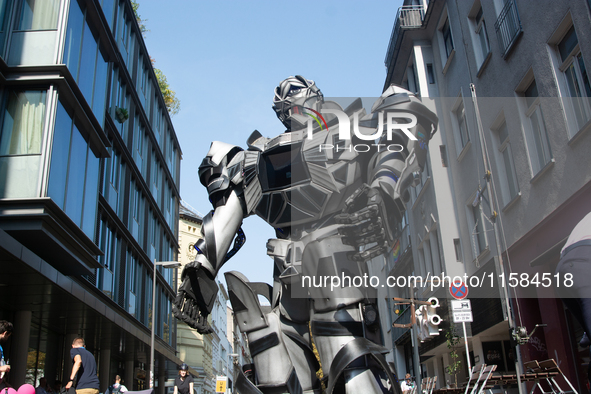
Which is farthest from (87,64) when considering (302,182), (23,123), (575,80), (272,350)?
(272,350)

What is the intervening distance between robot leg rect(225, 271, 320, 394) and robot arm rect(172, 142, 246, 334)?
0.37m

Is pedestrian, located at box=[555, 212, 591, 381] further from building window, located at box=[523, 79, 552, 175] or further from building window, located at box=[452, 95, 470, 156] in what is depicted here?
building window, located at box=[452, 95, 470, 156]

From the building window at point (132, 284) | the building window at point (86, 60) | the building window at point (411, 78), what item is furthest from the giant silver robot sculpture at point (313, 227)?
the building window at point (132, 284)

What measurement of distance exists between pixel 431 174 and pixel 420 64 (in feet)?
15.3

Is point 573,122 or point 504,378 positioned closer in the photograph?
point 504,378

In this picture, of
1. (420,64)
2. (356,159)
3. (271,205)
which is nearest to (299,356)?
(271,205)

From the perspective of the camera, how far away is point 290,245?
16.4 ft

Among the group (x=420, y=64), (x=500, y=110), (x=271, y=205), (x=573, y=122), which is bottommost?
(x=271, y=205)

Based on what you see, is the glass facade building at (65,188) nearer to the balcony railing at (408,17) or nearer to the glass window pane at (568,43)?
the balcony railing at (408,17)

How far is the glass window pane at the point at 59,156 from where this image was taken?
14125 mm

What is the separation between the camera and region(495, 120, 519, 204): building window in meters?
13.0

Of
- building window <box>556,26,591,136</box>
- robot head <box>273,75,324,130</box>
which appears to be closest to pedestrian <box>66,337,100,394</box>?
robot head <box>273,75,324,130</box>

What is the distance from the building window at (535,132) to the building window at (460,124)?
3.60 metres

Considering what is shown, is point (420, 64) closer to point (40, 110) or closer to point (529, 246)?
point (529, 246)
